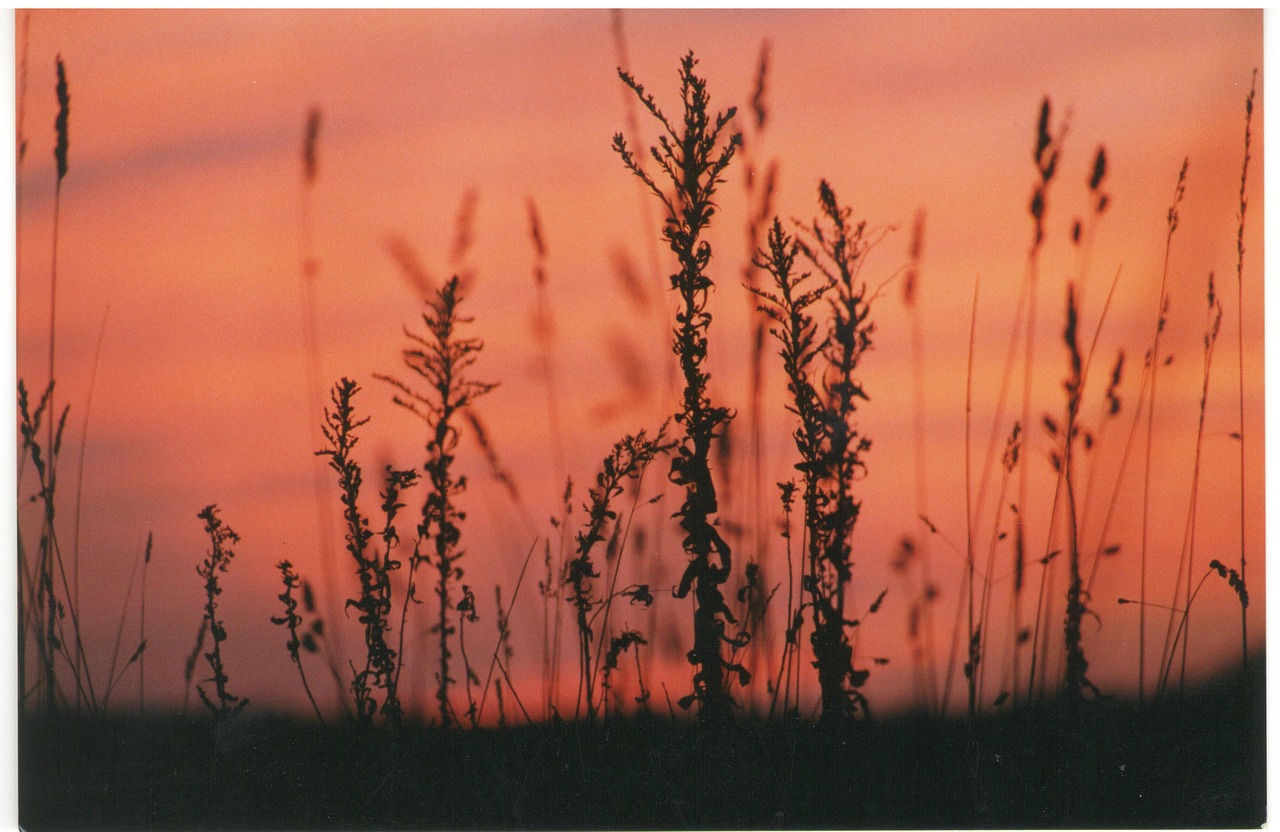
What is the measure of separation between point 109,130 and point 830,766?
163 cm

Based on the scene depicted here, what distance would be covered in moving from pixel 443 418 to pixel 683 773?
729 millimetres

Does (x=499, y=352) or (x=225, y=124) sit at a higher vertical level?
(x=225, y=124)

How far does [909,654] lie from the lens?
179 cm

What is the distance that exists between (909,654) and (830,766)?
0.77 ft

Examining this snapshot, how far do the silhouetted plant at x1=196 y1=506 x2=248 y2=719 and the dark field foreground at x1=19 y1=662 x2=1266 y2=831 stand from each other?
2.1 inches

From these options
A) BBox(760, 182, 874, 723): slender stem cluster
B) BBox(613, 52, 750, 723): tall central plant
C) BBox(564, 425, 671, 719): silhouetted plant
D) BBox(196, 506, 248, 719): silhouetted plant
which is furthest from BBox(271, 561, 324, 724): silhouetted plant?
BBox(760, 182, 874, 723): slender stem cluster

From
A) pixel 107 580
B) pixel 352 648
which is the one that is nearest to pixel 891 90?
pixel 352 648

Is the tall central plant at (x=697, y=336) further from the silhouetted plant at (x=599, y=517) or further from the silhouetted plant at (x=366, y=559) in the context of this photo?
the silhouetted plant at (x=366, y=559)

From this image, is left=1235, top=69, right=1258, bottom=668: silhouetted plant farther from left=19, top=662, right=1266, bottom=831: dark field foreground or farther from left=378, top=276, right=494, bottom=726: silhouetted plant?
left=378, top=276, right=494, bottom=726: silhouetted plant

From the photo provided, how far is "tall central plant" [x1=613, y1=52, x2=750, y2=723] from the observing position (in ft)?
5.80

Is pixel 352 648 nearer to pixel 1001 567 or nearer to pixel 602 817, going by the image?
pixel 602 817

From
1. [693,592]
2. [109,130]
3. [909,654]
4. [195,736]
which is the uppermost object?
[109,130]

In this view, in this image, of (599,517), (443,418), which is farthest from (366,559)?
(599,517)

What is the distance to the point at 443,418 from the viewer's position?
1.77 meters
